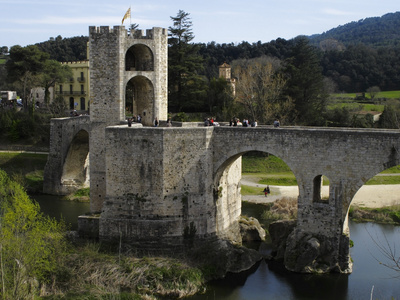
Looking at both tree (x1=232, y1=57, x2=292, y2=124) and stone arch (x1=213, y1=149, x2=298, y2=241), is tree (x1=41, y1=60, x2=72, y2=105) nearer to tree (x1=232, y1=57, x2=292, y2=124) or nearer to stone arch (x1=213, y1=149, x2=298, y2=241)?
tree (x1=232, y1=57, x2=292, y2=124)

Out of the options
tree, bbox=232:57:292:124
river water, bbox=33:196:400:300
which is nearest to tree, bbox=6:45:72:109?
tree, bbox=232:57:292:124

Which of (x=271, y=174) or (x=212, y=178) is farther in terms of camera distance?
(x=271, y=174)

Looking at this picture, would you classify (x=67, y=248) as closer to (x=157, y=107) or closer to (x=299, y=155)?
(x=157, y=107)

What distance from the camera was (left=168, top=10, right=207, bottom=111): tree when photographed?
4491cm

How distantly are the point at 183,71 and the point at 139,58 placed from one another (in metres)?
17.9

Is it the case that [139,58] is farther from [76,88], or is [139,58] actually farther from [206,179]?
[76,88]

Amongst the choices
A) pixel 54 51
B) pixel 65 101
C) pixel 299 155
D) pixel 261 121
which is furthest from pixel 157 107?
pixel 54 51

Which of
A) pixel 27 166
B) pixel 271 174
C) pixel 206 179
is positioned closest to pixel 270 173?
pixel 271 174

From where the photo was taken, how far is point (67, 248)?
22.3m

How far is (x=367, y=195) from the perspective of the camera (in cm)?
3266

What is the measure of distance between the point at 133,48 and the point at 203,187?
25.9 ft

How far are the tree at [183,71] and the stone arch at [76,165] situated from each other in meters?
9.74

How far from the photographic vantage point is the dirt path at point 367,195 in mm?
31319

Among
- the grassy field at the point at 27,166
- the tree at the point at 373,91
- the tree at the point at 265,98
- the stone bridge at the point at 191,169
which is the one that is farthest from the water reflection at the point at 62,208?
the tree at the point at 373,91
